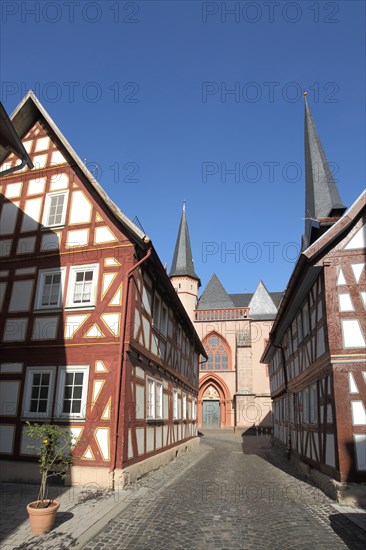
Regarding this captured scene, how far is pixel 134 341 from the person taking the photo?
36.2 ft

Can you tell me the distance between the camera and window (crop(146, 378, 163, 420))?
12.7 metres

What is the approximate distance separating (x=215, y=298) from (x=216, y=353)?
6.38m

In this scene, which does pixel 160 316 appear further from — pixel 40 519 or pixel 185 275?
pixel 185 275

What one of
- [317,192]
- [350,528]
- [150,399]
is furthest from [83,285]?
[350,528]

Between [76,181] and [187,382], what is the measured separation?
12.5 m

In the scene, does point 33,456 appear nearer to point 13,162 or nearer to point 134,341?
point 134,341

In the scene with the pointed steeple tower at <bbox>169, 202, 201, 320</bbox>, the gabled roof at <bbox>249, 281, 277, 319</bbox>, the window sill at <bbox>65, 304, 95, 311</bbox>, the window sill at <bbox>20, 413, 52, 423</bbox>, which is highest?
the pointed steeple tower at <bbox>169, 202, 201, 320</bbox>

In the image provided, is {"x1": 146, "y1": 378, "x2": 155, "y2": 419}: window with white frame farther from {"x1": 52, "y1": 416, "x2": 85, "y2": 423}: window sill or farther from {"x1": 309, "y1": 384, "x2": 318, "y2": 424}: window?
{"x1": 309, "y1": 384, "x2": 318, "y2": 424}: window

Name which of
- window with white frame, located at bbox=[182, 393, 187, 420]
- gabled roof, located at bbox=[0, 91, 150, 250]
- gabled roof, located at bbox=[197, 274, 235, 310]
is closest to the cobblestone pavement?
gabled roof, located at bbox=[0, 91, 150, 250]

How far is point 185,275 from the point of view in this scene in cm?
4406

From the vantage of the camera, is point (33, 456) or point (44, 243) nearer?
point (33, 456)

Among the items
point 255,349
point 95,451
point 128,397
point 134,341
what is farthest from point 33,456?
point 255,349

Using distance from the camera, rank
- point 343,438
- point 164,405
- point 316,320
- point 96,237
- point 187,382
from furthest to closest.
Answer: point 187,382, point 164,405, point 96,237, point 316,320, point 343,438

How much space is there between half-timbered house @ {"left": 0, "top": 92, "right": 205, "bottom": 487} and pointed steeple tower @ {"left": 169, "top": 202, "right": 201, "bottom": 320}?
28.4 m
